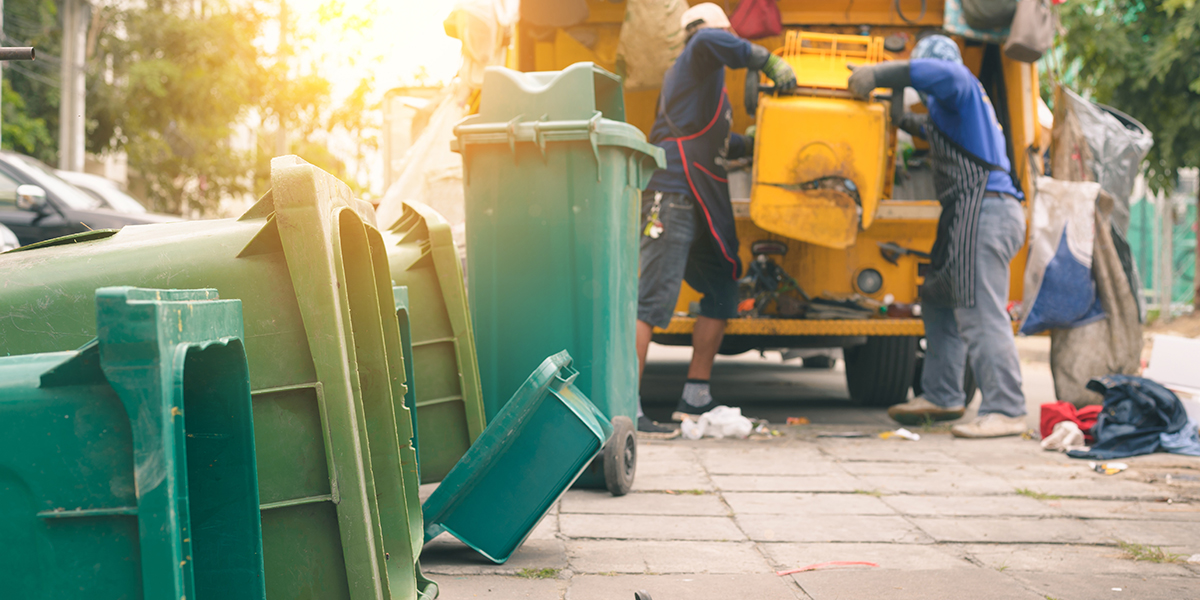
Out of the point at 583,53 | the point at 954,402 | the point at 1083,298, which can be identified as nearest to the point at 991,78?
the point at 1083,298

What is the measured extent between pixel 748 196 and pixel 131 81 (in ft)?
47.4

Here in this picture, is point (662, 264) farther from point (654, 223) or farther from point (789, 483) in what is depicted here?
point (789, 483)

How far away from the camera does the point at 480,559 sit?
2.74m

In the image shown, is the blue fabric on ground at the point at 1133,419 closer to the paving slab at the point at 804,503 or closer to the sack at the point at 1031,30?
the paving slab at the point at 804,503

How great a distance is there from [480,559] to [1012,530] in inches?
68.9

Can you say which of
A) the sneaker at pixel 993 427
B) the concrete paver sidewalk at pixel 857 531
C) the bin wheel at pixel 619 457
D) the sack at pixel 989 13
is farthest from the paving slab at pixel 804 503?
the sack at pixel 989 13

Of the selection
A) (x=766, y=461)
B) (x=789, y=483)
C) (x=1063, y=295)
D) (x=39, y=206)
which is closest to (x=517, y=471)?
(x=789, y=483)

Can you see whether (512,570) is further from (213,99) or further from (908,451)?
(213,99)

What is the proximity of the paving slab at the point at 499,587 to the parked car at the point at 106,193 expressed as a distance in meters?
8.34

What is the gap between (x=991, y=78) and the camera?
6.26 m

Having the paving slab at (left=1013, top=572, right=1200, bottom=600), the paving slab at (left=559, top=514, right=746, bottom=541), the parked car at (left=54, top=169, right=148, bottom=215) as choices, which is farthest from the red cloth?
the parked car at (left=54, top=169, right=148, bottom=215)

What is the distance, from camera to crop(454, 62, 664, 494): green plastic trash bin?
11.6 ft

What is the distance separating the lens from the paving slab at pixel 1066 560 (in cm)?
278

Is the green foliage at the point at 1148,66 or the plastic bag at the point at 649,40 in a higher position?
the green foliage at the point at 1148,66
